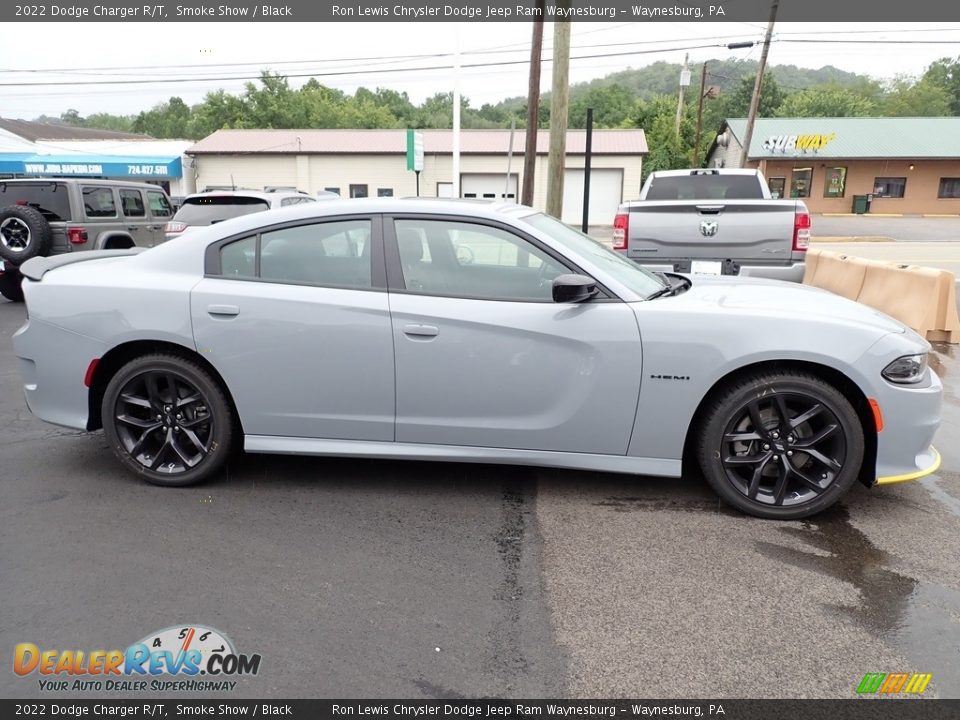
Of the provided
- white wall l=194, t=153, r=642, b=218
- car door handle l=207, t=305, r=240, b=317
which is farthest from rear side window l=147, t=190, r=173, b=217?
white wall l=194, t=153, r=642, b=218

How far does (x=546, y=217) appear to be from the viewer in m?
4.30

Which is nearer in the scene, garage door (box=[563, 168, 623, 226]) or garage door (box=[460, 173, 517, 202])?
garage door (box=[563, 168, 623, 226])

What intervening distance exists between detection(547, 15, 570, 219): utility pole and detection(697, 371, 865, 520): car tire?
8.52 m

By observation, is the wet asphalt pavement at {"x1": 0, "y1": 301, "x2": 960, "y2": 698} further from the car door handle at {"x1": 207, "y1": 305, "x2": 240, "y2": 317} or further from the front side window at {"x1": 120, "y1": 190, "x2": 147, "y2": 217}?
the front side window at {"x1": 120, "y1": 190, "x2": 147, "y2": 217}

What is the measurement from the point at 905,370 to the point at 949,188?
45.7 meters

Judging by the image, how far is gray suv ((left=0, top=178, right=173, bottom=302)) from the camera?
988 centimetres

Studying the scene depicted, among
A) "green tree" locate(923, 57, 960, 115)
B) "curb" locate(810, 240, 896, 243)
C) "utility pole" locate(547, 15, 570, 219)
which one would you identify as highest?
"green tree" locate(923, 57, 960, 115)

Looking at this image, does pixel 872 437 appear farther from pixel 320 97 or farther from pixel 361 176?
pixel 320 97

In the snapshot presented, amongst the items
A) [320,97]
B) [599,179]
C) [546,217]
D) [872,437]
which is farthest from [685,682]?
[320,97]

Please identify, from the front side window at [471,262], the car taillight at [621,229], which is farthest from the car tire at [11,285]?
the front side window at [471,262]

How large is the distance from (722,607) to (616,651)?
0.56m

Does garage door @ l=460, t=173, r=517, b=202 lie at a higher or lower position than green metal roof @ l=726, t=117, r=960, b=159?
lower

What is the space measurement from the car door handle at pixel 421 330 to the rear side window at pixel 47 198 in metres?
9.08

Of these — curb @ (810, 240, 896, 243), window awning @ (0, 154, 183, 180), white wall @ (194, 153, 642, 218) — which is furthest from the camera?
white wall @ (194, 153, 642, 218)
